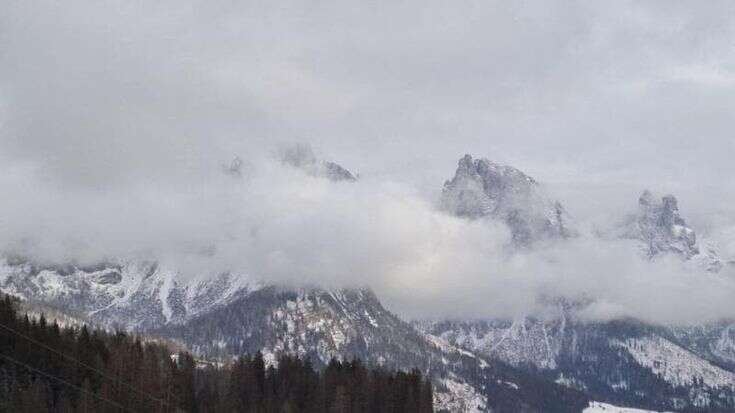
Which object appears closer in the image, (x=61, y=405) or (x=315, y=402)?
(x=61, y=405)

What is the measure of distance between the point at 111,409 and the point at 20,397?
14.4 metres

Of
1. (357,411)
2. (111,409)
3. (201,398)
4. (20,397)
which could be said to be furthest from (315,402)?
(20,397)

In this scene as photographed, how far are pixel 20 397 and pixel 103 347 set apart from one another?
3444cm

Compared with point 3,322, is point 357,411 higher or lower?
lower

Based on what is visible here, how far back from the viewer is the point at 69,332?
585 ft

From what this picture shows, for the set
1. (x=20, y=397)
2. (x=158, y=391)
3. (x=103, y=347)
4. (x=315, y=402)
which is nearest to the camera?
(x=20, y=397)

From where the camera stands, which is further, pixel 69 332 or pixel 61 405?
pixel 69 332

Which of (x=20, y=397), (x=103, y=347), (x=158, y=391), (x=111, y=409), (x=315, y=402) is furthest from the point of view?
(x=315, y=402)

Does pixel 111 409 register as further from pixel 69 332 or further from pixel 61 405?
pixel 69 332

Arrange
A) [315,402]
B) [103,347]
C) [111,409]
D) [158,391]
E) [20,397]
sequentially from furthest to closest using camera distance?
[315,402]
[103,347]
[158,391]
[111,409]
[20,397]

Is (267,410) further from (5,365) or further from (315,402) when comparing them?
(5,365)

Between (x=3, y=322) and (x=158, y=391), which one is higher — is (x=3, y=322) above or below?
above

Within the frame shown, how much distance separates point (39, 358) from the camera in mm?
162000

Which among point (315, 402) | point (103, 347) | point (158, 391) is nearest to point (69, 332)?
point (103, 347)
